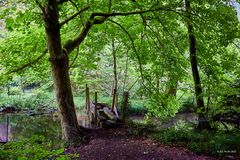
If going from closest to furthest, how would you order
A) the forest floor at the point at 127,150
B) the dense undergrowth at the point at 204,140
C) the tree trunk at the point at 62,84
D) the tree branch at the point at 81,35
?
the forest floor at the point at 127,150 < the dense undergrowth at the point at 204,140 < the tree trunk at the point at 62,84 < the tree branch at the point at 81,35

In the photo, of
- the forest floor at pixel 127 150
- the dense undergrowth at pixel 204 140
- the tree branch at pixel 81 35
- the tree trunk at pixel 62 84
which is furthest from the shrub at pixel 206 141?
the tree branch at pixel 81 35

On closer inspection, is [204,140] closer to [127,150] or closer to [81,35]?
[127,150]

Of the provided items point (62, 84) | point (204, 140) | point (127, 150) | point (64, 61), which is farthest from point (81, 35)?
point (204, 140)

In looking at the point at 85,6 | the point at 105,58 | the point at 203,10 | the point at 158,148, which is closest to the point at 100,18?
the point at 85,6

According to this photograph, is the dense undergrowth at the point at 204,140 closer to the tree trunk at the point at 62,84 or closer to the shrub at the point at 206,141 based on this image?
the shrub at the point at 206,141

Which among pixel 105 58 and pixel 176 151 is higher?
pixel 105 58

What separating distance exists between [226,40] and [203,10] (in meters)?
1.04

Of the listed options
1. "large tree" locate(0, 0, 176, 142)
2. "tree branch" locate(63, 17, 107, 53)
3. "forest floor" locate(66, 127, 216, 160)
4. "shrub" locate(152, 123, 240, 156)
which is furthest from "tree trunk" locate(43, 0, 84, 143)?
"shrub" locate(152, 123, 240, 156)

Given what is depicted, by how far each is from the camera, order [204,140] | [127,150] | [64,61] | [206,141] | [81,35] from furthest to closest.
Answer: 1. [81,35]
2. [64,61]
3. [204,140]
4. [206,141]
5. [127,150]

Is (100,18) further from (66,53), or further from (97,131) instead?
(97,131)

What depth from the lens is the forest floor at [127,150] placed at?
616cm

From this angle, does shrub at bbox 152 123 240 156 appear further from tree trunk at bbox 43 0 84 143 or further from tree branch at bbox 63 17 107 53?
tree branch at bbox 63 17 107 53

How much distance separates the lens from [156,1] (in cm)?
714

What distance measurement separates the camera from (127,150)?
6.73 meters
